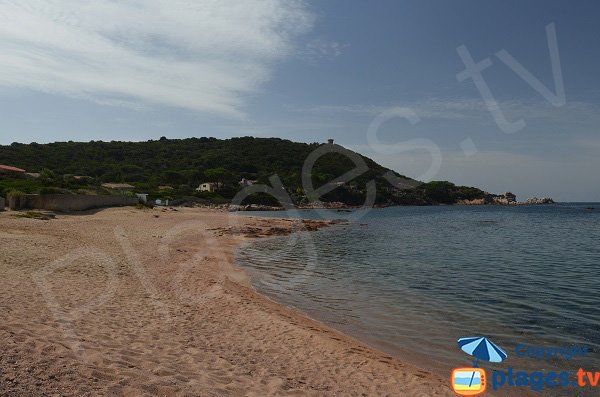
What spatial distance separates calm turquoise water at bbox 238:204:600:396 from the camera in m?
8.97

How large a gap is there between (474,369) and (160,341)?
596 centimetres

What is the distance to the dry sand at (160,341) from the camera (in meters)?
5.31

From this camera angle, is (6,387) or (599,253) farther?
(599,253)

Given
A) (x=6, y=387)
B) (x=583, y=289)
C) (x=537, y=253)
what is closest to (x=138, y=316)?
(x=6, y=387)

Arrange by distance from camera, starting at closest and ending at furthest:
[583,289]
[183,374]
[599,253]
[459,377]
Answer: [183,374], [459,377], [583,289], [599,253]

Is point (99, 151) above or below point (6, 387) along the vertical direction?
above

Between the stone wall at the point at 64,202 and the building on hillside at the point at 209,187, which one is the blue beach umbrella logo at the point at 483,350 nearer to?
the stone wall at the point at 64,202

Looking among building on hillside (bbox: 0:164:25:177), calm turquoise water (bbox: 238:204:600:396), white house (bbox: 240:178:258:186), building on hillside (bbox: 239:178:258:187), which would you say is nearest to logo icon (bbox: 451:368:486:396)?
calm turquoise water (bbox: 238:204:600:396)

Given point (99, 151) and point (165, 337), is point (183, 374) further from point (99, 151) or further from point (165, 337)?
point (99, 151)

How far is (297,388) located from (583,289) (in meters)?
13.4

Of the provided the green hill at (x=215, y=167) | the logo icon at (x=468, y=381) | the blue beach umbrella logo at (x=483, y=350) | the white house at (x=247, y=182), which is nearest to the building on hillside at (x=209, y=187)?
the green hill at (x=215, y=167)

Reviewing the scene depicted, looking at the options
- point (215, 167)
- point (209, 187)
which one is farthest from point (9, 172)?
point (215, 167)

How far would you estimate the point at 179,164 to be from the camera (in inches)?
4395

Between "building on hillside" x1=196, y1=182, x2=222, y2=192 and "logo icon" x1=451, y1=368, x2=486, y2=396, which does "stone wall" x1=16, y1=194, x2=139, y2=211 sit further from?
"building on hillside" x1=196, y1=182, x2=222, y2=192
